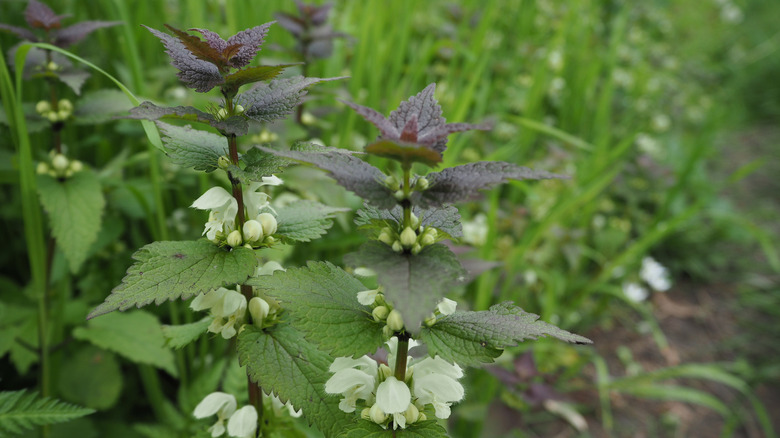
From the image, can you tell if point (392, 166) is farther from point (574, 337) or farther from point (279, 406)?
point (574, 337)

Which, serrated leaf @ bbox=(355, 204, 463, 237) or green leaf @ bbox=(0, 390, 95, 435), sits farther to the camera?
green leaf @ bbox=(0, 390, 95, 435)

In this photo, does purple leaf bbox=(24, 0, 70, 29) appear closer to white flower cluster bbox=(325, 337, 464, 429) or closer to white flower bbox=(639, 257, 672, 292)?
white flower cluster bbox=(325, 337, 464, 429)

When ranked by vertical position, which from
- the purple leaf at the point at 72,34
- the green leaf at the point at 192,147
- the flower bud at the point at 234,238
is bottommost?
the flower bud at the point at 234,238

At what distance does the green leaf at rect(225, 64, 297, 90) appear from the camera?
23.5 inches

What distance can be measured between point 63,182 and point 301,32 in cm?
81

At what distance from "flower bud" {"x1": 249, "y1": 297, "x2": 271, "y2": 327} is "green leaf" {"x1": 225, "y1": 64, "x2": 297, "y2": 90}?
0.91ft

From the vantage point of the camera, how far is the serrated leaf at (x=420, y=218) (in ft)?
1.96

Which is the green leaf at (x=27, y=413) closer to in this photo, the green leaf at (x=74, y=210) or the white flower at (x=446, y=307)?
the green leaf at (x=74, y=210)

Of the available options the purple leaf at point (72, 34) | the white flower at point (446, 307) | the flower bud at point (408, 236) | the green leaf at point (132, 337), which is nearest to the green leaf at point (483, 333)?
the white flower at point (446, 307)

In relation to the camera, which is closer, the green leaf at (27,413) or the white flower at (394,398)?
the white flower at (394,398)

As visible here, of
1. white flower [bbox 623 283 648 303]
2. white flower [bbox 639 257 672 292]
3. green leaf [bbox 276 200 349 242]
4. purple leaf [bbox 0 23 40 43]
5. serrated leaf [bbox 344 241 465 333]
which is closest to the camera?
serrated leaf [bbox 344 241 465 333]

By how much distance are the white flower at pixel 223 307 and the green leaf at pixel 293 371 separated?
33mm

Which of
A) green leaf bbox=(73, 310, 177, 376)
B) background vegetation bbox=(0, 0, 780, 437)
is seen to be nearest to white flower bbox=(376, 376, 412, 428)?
background vegetation bbox=(0, 0, 780, 437)

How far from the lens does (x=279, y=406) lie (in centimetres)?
79
